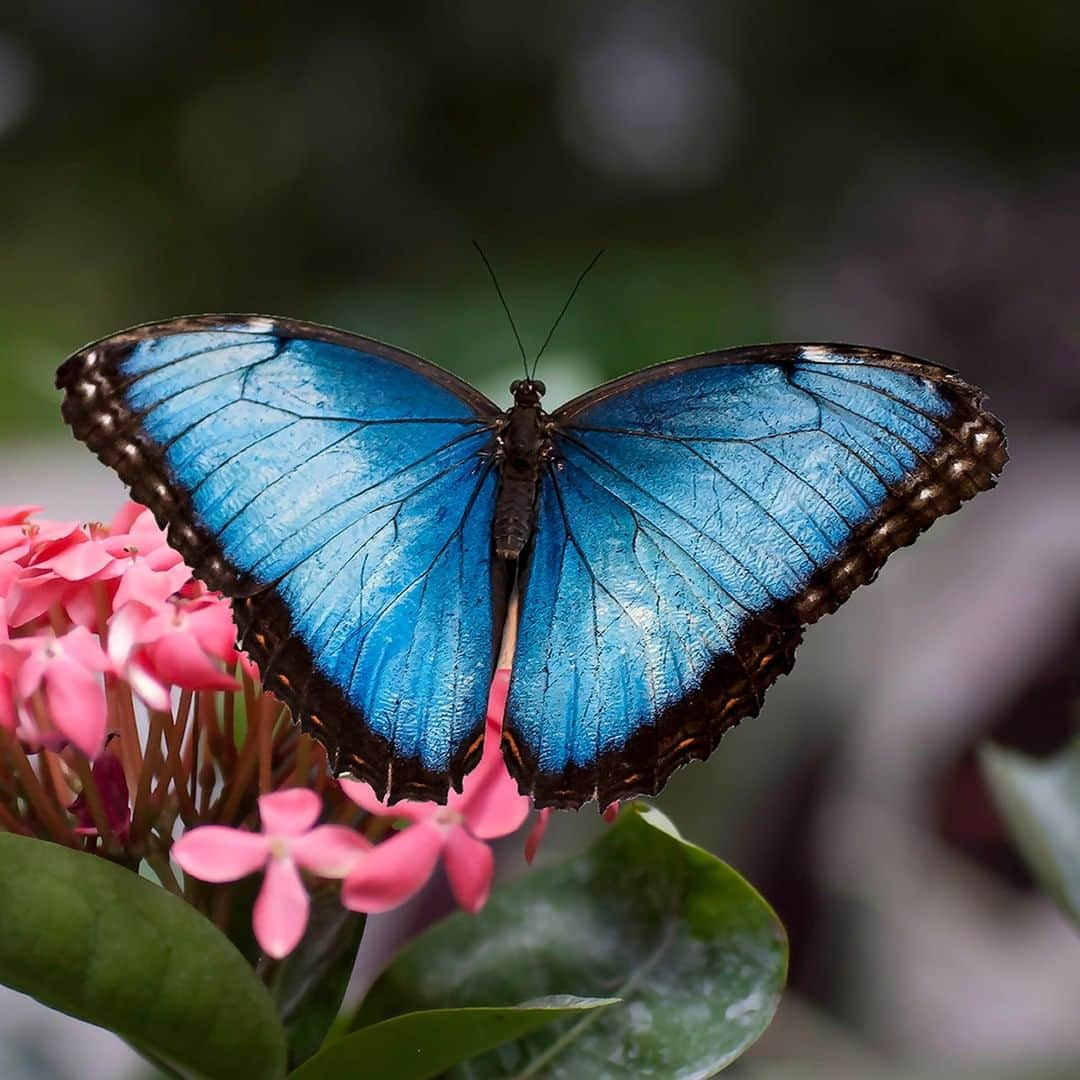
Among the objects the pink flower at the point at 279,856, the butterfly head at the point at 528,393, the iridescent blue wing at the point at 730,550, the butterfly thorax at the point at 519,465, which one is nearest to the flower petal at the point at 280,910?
the pink flower at the point at 279,856

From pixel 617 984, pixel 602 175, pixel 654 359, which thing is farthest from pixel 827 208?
pixel 617 984

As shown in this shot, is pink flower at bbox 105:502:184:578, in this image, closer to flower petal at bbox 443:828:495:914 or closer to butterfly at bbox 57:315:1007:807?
butterfly at bbox 57:315:1007:807

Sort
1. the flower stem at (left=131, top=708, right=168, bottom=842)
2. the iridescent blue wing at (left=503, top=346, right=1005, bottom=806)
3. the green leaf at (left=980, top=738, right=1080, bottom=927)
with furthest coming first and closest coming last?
the green leaf at (left=980, top=738, right=1080, bottom=927), the iridescent blue wing at (left=503, top=346, right=1005, bottom=806), the flower stem at (left=131, top=708, right=168, bottom=842)

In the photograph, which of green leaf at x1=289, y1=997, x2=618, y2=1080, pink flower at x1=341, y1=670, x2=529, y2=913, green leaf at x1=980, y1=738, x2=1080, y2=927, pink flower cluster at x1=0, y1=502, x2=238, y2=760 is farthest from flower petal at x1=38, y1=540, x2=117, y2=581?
green leaf at x1=980, y1=738, x2=1080, y2=927

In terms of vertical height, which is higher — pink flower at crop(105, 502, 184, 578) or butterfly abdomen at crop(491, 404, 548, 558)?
butterfly abdomen at crop(491, 404, 548, 558)

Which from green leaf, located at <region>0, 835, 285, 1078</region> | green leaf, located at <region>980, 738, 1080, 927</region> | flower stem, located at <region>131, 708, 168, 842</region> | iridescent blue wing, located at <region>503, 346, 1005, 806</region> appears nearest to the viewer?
green leaf, located at <region>0, 835, 285, 1078</region>

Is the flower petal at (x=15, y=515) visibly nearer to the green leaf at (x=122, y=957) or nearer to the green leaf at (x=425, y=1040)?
the green leaf at (x=122, y=957)

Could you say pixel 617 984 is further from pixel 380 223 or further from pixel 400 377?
pixel 380 223

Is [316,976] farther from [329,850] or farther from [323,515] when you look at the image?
[323,515]
